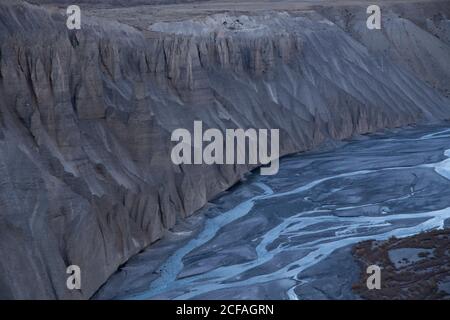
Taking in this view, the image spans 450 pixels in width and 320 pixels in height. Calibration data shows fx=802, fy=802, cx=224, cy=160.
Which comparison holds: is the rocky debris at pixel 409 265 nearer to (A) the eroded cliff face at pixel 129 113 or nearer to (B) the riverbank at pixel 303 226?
(B) the riverbank at pixel 303 226

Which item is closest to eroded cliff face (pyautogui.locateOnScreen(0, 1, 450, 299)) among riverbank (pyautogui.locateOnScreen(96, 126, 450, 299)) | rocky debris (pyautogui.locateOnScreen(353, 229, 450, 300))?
riverbank (pyautogui.locateOnScreen(96, 126, 450, 299))

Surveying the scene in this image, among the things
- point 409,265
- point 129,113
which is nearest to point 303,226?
point 409,265

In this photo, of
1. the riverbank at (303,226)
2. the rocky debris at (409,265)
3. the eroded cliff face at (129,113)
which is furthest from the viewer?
the riverbank at (303,226)

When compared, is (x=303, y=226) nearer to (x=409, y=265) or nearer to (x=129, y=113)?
(x=409, y=265)

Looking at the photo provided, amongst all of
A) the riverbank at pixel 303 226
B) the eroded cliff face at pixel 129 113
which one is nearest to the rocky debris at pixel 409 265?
the riverbank at pixel 303 226

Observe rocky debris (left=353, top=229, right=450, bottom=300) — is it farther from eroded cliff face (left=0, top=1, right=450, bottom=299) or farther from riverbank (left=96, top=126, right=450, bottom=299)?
eroded cliff face (left=0, top=1, right=450, bottom=299)
